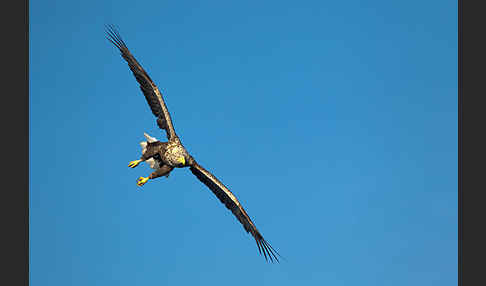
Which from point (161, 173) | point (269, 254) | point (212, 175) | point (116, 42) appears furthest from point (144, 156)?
point (269, 254)

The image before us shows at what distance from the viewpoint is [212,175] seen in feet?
82.1

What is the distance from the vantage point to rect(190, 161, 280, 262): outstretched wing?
989 inches

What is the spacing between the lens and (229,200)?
25781 mm

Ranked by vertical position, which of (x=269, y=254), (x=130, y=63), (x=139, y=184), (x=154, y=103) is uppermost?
(x=130, y=63)

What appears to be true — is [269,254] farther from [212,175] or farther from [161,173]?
[161,173]

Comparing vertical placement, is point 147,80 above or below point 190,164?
above

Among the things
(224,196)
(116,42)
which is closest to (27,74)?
(116,42)

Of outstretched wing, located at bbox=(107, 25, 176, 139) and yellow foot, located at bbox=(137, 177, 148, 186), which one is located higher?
outstretched wing, located at bbox=(107, 25, 176, 139)

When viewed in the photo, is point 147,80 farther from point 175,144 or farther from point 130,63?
point 175,144

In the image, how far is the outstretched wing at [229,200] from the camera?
25109mm

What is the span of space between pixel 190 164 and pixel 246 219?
3.64 m

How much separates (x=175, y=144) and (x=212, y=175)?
85.2 inches

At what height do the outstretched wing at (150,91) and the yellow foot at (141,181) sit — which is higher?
the outstretched wing at (150,91)

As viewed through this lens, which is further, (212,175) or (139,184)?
(212,175)
